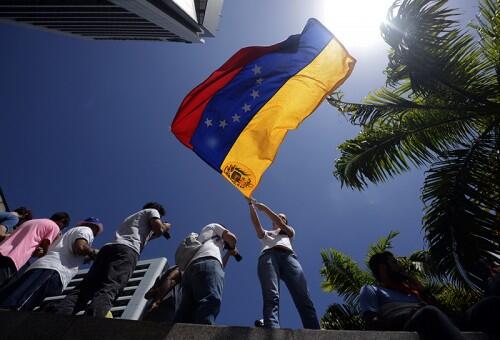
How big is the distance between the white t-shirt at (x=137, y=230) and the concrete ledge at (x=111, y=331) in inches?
47.3

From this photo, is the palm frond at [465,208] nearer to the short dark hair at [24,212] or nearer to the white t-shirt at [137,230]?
the white t-shirt at [137,230]

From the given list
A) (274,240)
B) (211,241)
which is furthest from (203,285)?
(274,240)

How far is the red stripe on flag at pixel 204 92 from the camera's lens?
5.23 m

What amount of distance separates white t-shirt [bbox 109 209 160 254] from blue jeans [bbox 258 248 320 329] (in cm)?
140

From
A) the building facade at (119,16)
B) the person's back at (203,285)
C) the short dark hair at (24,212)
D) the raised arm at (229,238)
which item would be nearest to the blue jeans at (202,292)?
the person's back at (203,285)

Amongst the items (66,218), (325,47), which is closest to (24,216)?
(66,218)

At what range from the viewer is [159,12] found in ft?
75.6

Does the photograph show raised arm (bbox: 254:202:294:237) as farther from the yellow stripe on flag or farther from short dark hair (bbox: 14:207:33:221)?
short dark hair (bbox: 14:207:33:221)

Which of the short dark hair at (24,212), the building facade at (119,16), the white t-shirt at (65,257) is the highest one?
the building facade at (119,16)

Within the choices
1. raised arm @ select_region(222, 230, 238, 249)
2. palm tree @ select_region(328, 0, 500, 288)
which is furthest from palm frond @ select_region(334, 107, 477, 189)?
raised arm @ select_region(222, 230, 238, 249)

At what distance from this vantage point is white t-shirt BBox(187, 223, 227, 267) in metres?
3.96

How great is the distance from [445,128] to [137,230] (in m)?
6.24

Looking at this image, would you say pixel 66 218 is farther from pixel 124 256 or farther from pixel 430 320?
pixel 430 320

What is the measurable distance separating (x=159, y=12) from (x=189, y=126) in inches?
817
